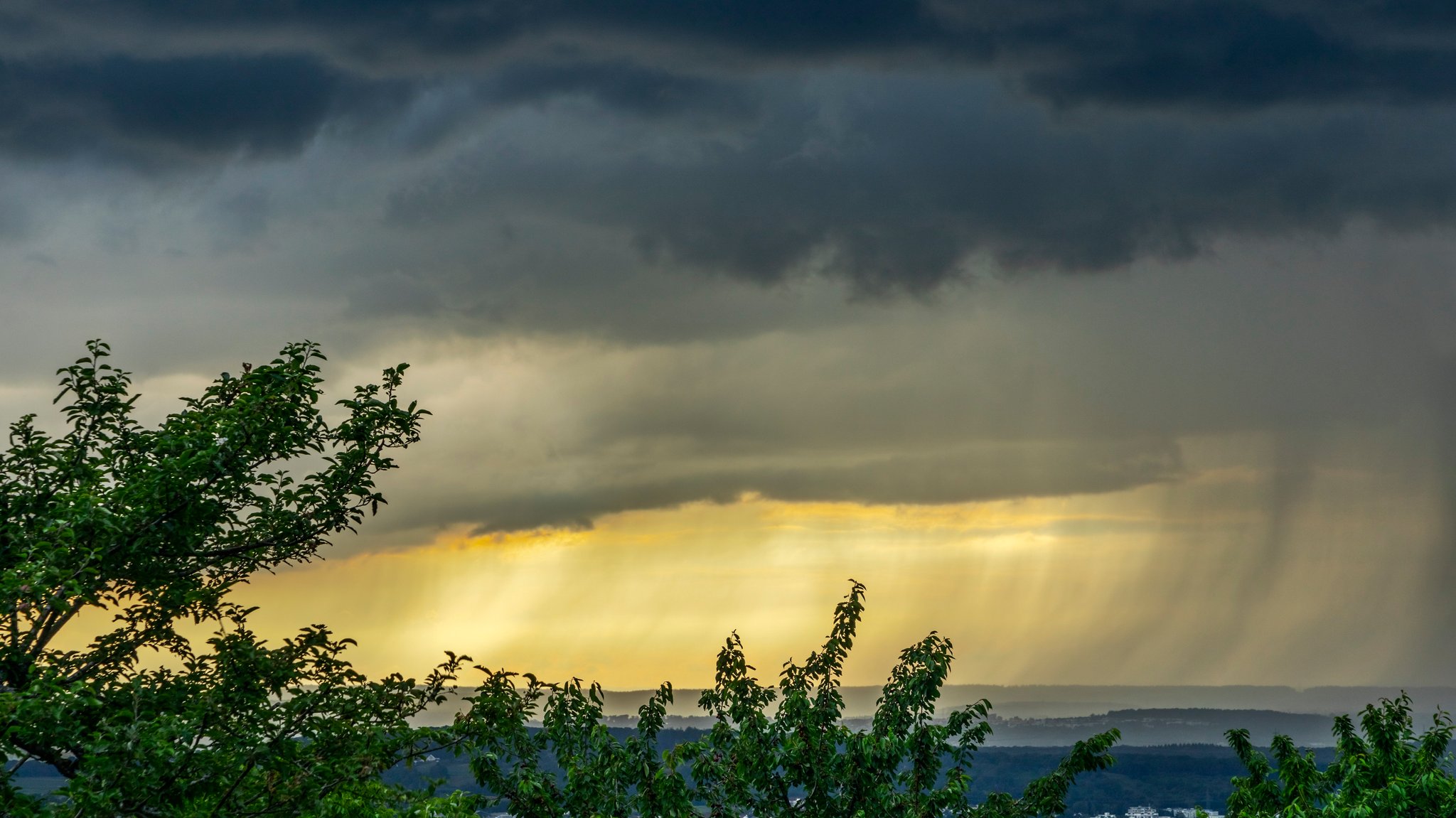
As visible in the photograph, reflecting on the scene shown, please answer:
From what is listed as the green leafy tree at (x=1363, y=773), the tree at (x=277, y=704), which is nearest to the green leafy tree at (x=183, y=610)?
the tree at (x=277, y=704)

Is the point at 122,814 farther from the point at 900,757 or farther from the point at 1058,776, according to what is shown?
the point at 1058,776

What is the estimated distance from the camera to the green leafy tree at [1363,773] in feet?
76.2

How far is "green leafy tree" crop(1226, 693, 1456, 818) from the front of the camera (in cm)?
2322

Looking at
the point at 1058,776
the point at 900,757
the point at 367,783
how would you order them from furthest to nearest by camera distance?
1. the point at 1058,776
2. the point at 900,757
3. the point at 367,783

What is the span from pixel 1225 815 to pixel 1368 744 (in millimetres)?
3770

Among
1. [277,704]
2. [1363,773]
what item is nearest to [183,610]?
[277,704]

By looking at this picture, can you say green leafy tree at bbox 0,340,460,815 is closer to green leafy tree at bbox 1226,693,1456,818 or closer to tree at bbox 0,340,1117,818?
tree at bbox 0,340,1117,818

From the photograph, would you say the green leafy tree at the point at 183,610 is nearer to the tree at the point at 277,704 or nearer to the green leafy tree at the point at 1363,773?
the tree at the point at 277,704

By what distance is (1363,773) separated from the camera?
2636 cm

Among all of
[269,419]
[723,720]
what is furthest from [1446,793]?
[269,419]

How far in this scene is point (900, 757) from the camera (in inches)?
988

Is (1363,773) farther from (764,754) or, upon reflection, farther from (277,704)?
(277,704)

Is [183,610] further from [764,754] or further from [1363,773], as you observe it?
[1363,773]

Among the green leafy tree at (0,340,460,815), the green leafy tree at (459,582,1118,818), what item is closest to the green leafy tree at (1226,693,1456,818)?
the green leafy tree at (459,582,1118,818)
